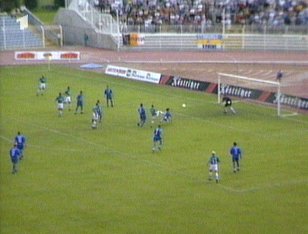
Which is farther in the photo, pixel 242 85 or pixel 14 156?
pixel 242 85

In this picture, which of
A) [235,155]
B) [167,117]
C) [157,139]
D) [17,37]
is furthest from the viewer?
[17,37]

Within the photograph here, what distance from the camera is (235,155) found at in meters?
28.0

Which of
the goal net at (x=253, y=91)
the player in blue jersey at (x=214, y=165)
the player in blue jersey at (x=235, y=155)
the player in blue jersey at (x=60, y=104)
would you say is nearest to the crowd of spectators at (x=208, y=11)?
the goal net at (x=253, y=91)

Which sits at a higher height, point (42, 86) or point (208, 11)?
point (208, 11)

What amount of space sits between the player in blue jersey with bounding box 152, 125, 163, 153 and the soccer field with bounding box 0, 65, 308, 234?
0.77 ft

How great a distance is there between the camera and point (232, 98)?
138 ft

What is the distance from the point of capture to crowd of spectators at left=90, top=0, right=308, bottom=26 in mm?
59719

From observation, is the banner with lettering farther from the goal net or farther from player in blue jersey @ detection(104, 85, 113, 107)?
player in blue jersey @ detection(104, 85, 113, 107)

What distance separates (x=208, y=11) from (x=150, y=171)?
35.1m

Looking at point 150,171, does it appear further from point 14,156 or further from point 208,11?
point 208,11

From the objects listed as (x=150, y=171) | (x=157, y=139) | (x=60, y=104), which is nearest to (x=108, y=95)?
(x=60, y=104)

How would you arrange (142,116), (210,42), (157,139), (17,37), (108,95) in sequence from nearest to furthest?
(157,139), (142,116), (108,95), (210,42), (17,37)

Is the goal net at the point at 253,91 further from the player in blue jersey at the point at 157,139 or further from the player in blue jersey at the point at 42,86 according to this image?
the player in blue jersey at the point at 42,86

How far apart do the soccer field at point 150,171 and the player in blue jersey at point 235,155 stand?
0.24 meters
